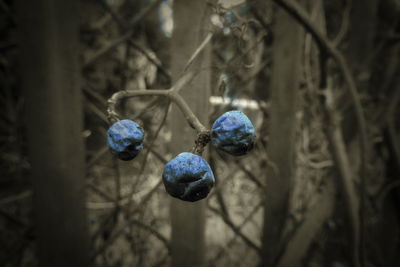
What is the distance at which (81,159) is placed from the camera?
659 millimetres

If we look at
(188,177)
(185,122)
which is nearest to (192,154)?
(188,177)

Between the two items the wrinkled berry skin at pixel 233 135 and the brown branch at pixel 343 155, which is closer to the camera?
the wrinkled berry skin at pixel 233 135

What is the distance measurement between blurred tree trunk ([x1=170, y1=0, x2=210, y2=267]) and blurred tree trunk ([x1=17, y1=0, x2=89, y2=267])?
260 mm

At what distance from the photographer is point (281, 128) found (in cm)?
85

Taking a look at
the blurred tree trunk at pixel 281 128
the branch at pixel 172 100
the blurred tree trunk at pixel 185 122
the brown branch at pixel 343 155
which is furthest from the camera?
the blurred tree trunk at pixel 281 128

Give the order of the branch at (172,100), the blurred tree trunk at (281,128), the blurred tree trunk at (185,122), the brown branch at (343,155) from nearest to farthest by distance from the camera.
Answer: the branch at (172,100) → the blurred tree trunk at (185,122) → the brown branch at (343,155) → the blurred tree trunk at (281,128)

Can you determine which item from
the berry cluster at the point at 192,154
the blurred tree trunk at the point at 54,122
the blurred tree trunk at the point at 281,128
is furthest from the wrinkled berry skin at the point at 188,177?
the blurred tree trunk at the point at 281,128

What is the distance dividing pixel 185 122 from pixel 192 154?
1.35 feet

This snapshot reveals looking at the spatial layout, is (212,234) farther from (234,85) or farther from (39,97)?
(39,97)

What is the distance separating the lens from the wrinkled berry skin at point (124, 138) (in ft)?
0.57

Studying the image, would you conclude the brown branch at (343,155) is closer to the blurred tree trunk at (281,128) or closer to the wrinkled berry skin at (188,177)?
the blurred tree trunk at (281,128)

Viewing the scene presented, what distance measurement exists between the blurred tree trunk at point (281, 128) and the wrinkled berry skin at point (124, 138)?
0.74 m

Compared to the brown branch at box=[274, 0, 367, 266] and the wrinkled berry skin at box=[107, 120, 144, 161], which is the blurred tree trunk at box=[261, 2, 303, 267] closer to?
the brown branch at box=[274, 0, 367, 266]

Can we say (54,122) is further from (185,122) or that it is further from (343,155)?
(343,155)
